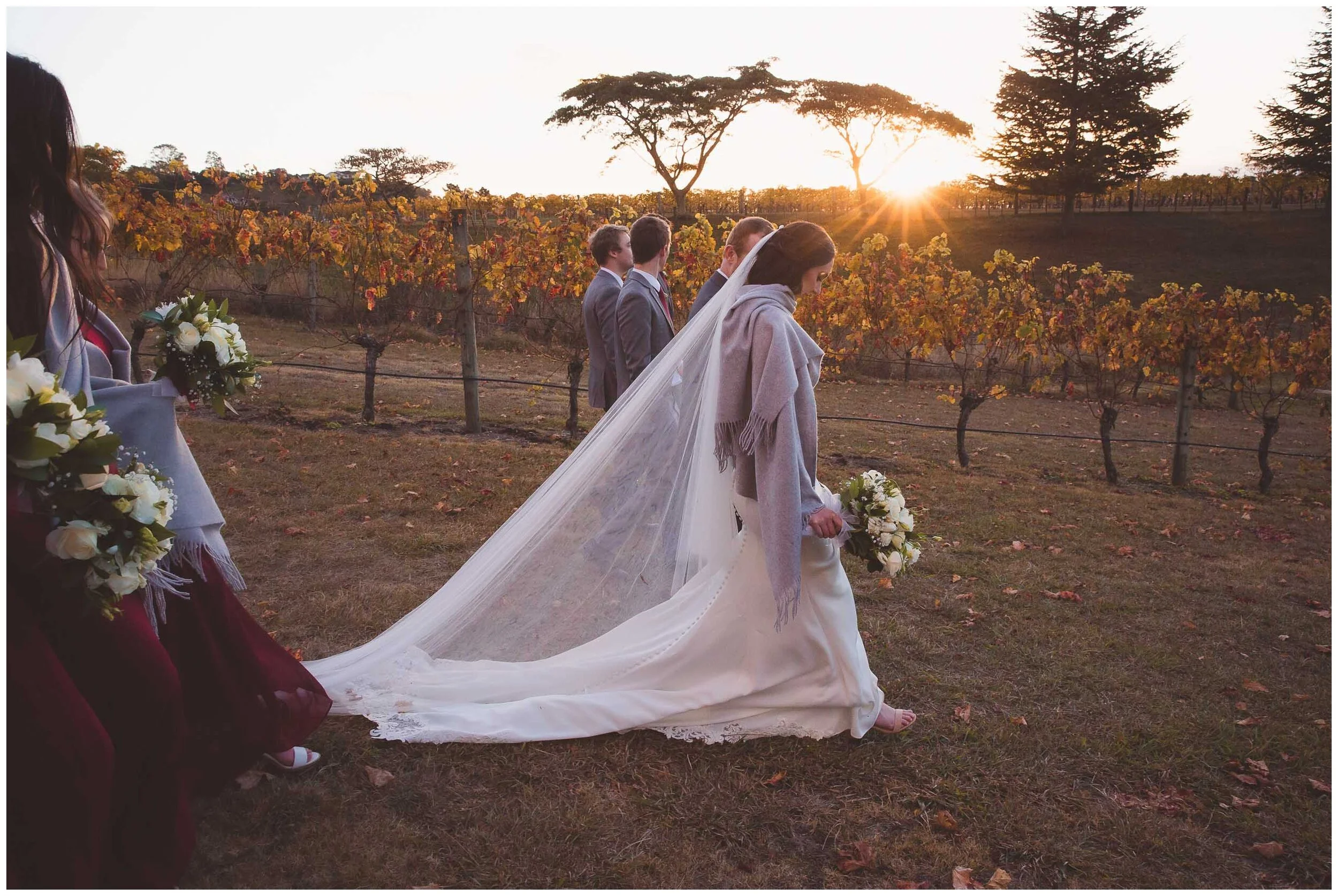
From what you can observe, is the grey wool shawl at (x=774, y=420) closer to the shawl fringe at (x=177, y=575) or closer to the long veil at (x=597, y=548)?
the long veil at (x=597, y=548)

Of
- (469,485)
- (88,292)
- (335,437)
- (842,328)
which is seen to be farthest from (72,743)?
(842,328)

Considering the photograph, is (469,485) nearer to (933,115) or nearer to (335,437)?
(335,437)

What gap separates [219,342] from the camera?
2.78 metres

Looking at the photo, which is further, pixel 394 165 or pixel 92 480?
pixel 394 165

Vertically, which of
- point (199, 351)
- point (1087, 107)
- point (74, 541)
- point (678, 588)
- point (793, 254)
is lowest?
point (678, 588)

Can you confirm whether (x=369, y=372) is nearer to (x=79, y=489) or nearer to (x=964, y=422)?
(x=964, y=422)

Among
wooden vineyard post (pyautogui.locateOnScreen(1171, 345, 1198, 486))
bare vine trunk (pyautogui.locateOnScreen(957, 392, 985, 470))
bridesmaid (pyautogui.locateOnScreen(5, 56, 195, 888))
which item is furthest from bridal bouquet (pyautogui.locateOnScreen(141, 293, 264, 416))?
wooden vineyard post (pyautogui.locateOnScreen(1171, 345, 1198, 486))

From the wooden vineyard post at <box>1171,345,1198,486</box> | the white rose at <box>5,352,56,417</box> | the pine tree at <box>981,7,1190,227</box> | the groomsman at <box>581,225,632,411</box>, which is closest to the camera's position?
the white rose at <box>5,352,56,417</box>

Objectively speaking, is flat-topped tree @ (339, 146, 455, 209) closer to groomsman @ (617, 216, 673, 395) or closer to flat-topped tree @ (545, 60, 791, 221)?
flat-topped tree @ (545, 60, 791, 221)

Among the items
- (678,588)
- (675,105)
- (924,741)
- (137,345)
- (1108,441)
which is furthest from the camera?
(675,105)

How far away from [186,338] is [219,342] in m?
0.10

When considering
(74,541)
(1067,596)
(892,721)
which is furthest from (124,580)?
(1067,596)

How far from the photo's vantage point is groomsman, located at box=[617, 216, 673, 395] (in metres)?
5.16

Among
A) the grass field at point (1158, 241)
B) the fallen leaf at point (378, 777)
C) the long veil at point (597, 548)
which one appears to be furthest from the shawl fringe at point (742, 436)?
the grass field at point (1158, 241)
